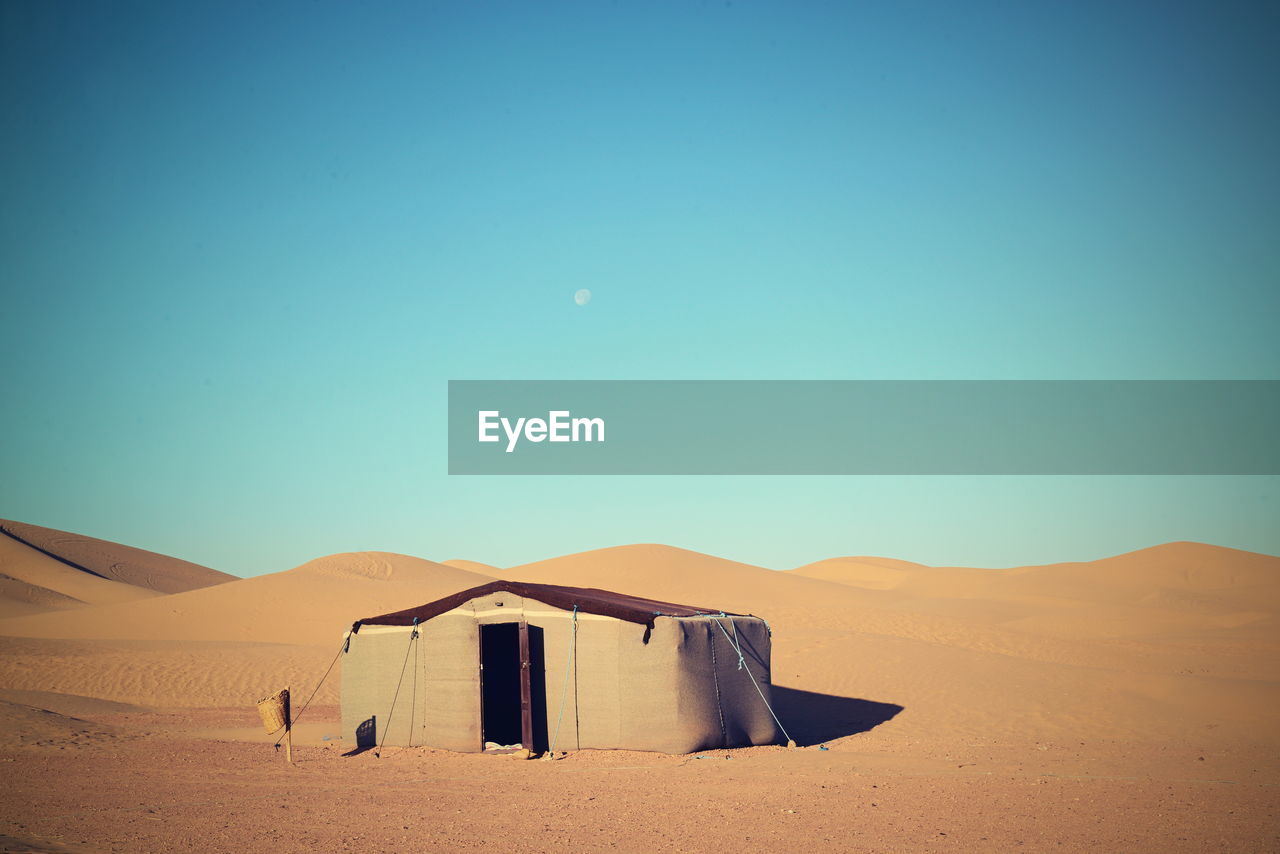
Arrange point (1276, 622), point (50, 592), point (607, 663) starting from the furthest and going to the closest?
point (50, 592) < point (1276, 622) < point (607, 663)

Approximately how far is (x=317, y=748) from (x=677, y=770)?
23.4 feet

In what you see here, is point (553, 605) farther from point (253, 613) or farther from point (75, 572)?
point (75, 572)

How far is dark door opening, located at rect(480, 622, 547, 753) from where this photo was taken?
14.6 m

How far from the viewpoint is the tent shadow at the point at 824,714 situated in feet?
57.9

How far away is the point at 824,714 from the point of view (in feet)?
65.5

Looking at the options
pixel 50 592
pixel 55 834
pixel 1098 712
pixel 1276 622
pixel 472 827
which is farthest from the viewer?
pixel 50 592

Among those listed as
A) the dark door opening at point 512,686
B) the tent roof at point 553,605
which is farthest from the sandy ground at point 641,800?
the tent roof at point 553,605

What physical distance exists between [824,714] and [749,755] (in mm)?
6216

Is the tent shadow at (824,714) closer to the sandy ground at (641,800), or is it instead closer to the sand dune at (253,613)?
the sandy ground at (641,800)

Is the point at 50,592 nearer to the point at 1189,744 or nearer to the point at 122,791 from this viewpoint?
the point at 122,791

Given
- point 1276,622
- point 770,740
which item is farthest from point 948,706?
point 1276,622

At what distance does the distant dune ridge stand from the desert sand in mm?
169

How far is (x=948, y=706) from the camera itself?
20.7 meters

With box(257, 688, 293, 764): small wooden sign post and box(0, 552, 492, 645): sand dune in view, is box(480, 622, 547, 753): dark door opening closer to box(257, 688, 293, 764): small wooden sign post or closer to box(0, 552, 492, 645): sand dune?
box(257, 688, 293, 764): small wooden sign post
